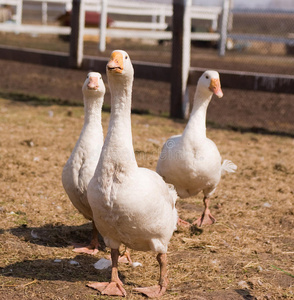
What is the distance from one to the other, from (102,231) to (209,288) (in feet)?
2.75

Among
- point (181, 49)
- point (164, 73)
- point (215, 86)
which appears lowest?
point (164, 73)

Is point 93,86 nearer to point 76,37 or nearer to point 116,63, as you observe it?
point 116,63

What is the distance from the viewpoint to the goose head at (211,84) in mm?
5070

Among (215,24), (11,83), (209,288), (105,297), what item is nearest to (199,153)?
(209,288)

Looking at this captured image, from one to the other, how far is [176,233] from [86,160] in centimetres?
118

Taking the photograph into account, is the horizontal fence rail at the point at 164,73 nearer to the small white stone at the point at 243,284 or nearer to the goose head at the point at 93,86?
the goose head at the point at 93,86

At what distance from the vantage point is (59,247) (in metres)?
4.25

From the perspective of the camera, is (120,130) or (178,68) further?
(178,68)

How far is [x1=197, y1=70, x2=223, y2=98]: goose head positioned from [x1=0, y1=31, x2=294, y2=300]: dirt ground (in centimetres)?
120

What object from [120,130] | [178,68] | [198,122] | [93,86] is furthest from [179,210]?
[178,68]

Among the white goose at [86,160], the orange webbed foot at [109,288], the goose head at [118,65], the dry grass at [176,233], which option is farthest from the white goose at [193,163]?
the goose head at [118,65]

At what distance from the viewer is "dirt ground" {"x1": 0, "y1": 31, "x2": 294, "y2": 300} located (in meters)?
3.66

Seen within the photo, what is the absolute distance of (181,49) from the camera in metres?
8.97

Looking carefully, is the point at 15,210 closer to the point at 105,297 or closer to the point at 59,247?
the point at 59,247
